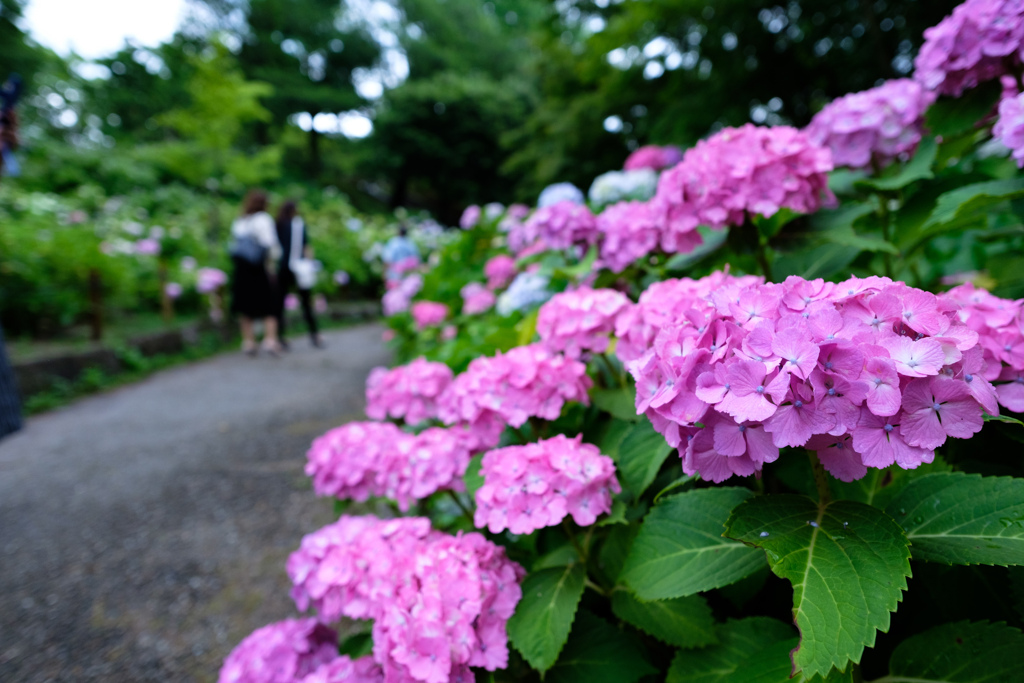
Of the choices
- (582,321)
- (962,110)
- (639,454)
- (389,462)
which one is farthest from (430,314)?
(962,110)

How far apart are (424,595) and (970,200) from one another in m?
1.17

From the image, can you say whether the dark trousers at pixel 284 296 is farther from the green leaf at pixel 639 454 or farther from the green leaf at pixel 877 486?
the green leaf at pixel 877 486

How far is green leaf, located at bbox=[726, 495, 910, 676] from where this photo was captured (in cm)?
57

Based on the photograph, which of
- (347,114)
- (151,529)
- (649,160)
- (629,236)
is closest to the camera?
(629,236)

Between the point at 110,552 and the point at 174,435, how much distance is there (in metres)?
1.57

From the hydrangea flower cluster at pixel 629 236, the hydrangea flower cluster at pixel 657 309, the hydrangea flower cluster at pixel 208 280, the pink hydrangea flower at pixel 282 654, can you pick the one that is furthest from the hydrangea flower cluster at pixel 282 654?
the hydrangea flower cluster at pixel 208 280

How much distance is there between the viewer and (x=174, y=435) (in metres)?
3.56

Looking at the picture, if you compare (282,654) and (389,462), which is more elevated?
(389,462)

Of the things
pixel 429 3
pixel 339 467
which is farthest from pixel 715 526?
→ pixel 429 3

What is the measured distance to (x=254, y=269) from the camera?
6227mm

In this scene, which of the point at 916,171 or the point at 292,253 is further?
the point at 292,253

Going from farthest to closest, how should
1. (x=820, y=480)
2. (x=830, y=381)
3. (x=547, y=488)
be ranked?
(x=547, y=488), (x=820, y=480), (x=830, y=381)

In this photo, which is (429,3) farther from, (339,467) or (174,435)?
(339,467)

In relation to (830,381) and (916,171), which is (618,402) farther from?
(916,171)
